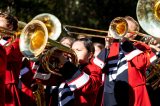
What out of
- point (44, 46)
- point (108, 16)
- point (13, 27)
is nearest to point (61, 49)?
point (44, 46)

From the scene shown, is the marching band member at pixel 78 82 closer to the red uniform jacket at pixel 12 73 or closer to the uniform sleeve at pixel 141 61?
the red uniform jacket at pixel 12 73

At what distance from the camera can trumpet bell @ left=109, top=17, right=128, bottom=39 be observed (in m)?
7.20

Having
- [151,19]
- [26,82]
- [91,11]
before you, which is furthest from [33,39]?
[91,11]

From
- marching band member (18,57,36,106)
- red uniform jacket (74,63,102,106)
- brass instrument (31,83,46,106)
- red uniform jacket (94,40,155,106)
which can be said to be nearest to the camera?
red uniform jacket (74,63,102,106)

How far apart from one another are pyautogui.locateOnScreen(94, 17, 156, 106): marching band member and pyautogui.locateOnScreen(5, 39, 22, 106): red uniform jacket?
3.57ft

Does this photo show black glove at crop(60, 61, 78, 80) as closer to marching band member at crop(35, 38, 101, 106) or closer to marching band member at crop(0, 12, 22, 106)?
marching band member at crop(35, 38, 101, 106)

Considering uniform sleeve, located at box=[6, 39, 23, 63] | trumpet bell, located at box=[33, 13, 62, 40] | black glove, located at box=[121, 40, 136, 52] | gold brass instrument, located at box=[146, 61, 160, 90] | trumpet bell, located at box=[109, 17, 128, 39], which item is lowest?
gold brass instrument, located at box=[146, 61, 160, 90]

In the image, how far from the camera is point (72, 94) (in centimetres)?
588

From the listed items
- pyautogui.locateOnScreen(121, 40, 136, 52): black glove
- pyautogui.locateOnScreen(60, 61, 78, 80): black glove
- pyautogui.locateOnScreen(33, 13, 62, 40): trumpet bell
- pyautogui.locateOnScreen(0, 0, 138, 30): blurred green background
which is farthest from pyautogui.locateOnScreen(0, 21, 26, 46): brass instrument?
pyautogui.locateOnScreen(0, 0, 138, 30): blurred green background

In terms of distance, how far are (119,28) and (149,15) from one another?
46 centimetres

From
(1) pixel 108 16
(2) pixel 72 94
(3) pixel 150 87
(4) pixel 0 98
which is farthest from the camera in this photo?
(1) pixel 108 16

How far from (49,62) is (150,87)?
271 centimetres

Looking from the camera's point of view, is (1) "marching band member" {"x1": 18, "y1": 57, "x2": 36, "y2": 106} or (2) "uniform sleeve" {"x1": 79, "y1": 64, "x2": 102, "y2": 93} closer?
(2) "uniform sleeve" {"x1": 79, "y1": 64, "x2": 102, "y2": 93}

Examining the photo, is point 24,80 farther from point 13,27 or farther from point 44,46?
point 44,46
